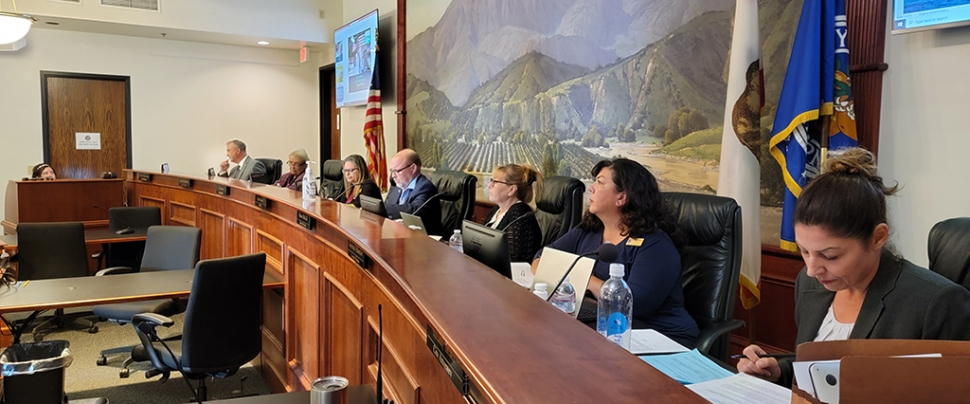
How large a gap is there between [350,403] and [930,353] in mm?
1093

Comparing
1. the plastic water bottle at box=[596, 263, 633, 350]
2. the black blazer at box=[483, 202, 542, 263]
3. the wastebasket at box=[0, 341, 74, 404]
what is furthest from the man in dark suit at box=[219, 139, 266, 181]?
the plastic water bottle at box=[596, 263, 633, 350]

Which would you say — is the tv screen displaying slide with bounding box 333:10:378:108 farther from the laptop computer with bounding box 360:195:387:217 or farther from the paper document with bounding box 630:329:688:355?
the paper document with bounding box 630:329:688:355

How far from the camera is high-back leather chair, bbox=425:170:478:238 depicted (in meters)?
4.10

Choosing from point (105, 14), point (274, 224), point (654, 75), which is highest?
point (105, 14)

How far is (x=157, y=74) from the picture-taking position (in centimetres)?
744

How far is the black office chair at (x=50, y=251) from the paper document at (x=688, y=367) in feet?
11.9

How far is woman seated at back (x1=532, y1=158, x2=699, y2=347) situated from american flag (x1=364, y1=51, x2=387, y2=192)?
13.6ft

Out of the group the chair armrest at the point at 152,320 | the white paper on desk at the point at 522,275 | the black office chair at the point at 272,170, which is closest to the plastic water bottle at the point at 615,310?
the white paper on desk at the point at 522,275

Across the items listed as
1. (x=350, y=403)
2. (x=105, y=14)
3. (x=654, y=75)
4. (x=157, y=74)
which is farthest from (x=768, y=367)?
(x=157, y=74)

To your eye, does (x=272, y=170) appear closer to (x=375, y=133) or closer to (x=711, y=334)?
(x=375, y=133)

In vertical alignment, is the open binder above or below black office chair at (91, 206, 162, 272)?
above

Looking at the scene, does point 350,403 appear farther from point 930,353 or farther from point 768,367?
point 930,353

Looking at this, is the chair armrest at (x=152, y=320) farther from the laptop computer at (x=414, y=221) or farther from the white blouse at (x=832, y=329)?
the white blouse at (x=832, y=329)

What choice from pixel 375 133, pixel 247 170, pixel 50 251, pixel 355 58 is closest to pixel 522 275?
pixel 50 251
